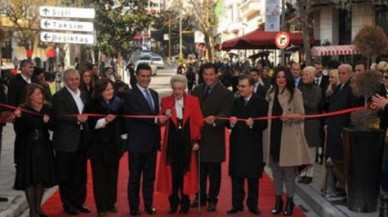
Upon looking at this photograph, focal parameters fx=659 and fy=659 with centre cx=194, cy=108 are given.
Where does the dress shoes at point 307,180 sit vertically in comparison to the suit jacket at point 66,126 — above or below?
below

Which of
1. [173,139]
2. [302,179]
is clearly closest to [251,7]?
[302,179]

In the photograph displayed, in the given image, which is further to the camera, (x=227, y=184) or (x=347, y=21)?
(x=347, y=21)

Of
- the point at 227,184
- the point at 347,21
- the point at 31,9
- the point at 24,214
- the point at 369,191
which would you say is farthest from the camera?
the point at 31,9

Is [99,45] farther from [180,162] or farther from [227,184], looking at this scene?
[180,162]

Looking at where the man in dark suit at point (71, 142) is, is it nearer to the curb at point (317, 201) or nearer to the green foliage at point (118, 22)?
the curb at point (317, 201)

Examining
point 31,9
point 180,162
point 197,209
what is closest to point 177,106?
point 180,162

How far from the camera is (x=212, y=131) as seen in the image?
8633 mm

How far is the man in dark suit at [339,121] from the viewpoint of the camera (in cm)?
909

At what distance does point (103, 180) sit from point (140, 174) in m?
0.54

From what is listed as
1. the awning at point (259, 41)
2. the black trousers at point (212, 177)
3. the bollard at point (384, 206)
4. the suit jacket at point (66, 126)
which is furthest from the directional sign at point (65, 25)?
the bollard at point (384, 206)

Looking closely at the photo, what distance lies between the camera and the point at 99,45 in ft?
103

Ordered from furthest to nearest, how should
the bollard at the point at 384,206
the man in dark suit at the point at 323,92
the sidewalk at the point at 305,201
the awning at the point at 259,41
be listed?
1. the awning at the point at 259,41
2. the man in dark suit at the point at 323,92
3. the sidewalk at the point at 305,201
4. the bollard at the point at 384,206

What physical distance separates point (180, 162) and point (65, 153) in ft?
4.84

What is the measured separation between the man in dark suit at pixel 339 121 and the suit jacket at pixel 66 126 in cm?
347
